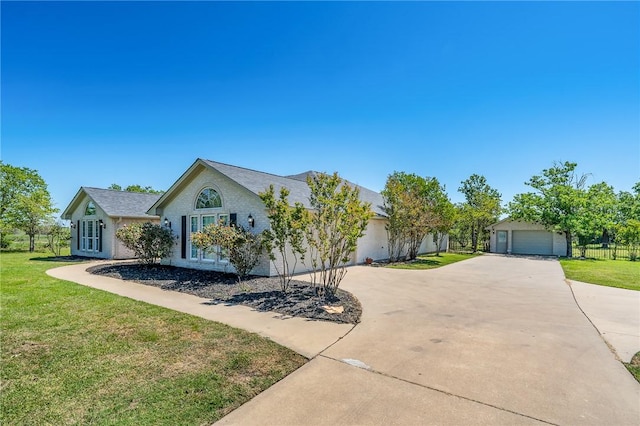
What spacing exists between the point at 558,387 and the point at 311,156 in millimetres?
18718

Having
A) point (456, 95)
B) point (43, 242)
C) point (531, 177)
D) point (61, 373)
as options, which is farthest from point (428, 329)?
point (43, 242)

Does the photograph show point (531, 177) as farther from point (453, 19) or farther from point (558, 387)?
point (558, 387)

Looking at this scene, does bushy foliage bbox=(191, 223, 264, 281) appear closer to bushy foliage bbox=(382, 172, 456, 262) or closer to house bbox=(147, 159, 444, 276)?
house bbox=(147, 159, 444, 276)

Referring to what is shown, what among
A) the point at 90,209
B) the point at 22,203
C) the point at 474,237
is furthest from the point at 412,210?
the point at 22,203

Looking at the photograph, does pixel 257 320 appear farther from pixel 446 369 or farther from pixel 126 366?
pixel 446 369

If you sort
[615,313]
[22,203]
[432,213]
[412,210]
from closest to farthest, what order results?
1. [615,313]
2. [412,210]
3. [432,213]
4. [22,203]

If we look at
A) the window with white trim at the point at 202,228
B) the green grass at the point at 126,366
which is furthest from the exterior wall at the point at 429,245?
the green grass at the point at 126,366

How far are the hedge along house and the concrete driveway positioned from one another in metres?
17.2

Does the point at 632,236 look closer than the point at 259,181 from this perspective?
No

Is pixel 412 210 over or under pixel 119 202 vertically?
under

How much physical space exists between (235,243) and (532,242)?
2946 cm

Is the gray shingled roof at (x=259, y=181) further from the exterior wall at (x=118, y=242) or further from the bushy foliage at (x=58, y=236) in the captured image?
the bushy foliage at (x=58, y=236)

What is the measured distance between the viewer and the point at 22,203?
2573 centimetres

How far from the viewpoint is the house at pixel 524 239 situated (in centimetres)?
2769
